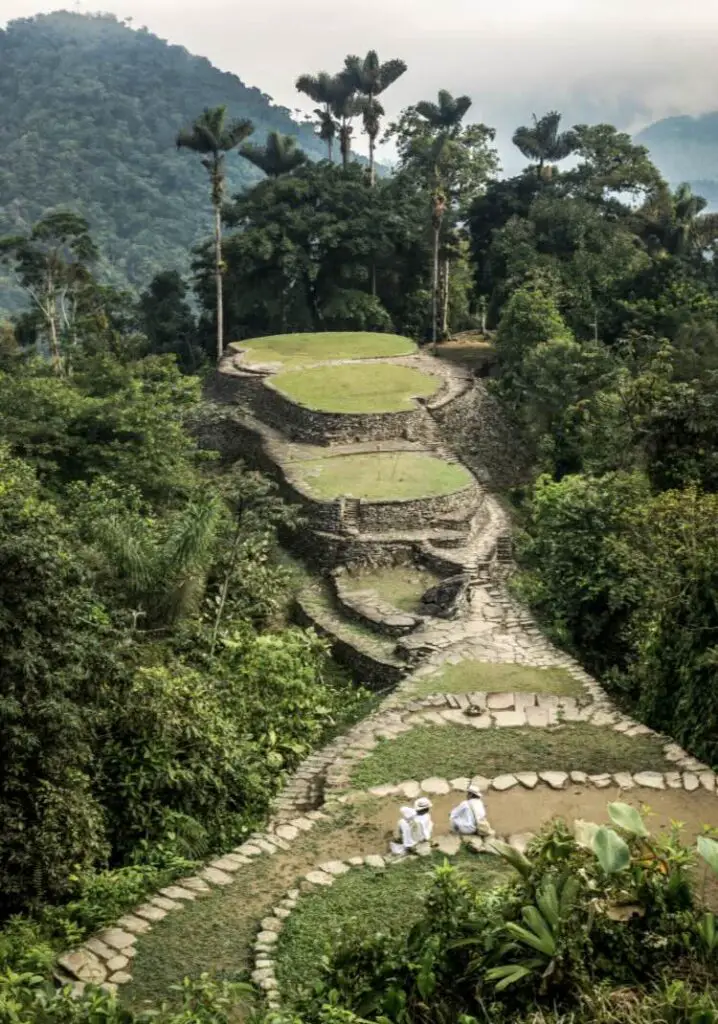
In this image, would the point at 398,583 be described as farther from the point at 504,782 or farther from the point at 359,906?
the point at 359,906

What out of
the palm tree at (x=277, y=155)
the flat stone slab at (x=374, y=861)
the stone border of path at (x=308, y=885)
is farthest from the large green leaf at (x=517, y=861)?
the palm tree at (x=277, y=155)

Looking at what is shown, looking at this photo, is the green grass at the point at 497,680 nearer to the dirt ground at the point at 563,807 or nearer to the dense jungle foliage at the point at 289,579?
the dense jungle foliage at the point at 289,579

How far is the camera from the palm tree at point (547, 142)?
3038cm

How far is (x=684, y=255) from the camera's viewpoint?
26.7 meters

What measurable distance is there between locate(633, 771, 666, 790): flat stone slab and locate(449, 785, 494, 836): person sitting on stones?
1.51 metres

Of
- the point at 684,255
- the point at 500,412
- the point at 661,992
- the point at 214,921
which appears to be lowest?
the point at 214,921

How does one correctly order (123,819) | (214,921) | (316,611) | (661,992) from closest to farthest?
(661,992) → (214,921) → (123,819) → (316,611)

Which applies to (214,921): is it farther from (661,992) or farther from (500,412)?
(500,412)

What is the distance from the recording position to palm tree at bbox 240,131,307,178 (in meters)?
31.3

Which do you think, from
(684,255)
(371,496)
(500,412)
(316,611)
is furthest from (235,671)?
(684,255)

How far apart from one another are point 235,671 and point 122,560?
189 cm

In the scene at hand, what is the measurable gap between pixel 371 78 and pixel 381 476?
20.5m

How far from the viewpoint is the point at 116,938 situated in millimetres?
6590

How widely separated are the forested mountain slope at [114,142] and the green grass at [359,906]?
154 feet
